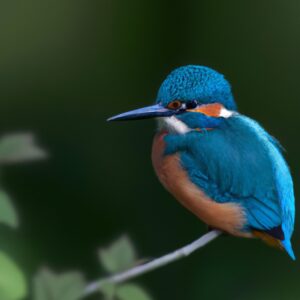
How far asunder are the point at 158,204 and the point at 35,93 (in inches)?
11.0

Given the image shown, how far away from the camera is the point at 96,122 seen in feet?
3.51

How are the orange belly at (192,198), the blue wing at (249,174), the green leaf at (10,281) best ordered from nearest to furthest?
1. the green leaf at (10,281)
2. the blue wing at (249,174)
3. the orange belly at (192,198)

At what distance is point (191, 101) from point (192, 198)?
110 mm

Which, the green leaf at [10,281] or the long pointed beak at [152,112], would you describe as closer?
the green leaf at [10,281]

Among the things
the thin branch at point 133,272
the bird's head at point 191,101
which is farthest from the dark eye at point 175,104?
the thin branch at point 133,272

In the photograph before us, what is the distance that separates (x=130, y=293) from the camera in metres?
0.53

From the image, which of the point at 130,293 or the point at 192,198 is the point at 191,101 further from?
the point at 130,293

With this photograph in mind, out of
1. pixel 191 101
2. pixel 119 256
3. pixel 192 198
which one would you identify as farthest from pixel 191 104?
pixel 119 256

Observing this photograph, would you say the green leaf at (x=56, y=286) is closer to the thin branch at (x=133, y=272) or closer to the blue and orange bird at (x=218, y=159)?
the thin branch at (x=133, y=272)

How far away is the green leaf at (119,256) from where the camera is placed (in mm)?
522

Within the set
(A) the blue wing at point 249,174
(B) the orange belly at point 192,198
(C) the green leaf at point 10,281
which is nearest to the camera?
(C) the green leaf at point 10,281

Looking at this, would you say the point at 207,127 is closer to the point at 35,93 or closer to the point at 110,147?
the point at 110,147

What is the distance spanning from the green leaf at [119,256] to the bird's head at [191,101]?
5.4 inches

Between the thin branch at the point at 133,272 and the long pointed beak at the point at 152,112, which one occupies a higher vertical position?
the long pointed beak at the point at 152,112
